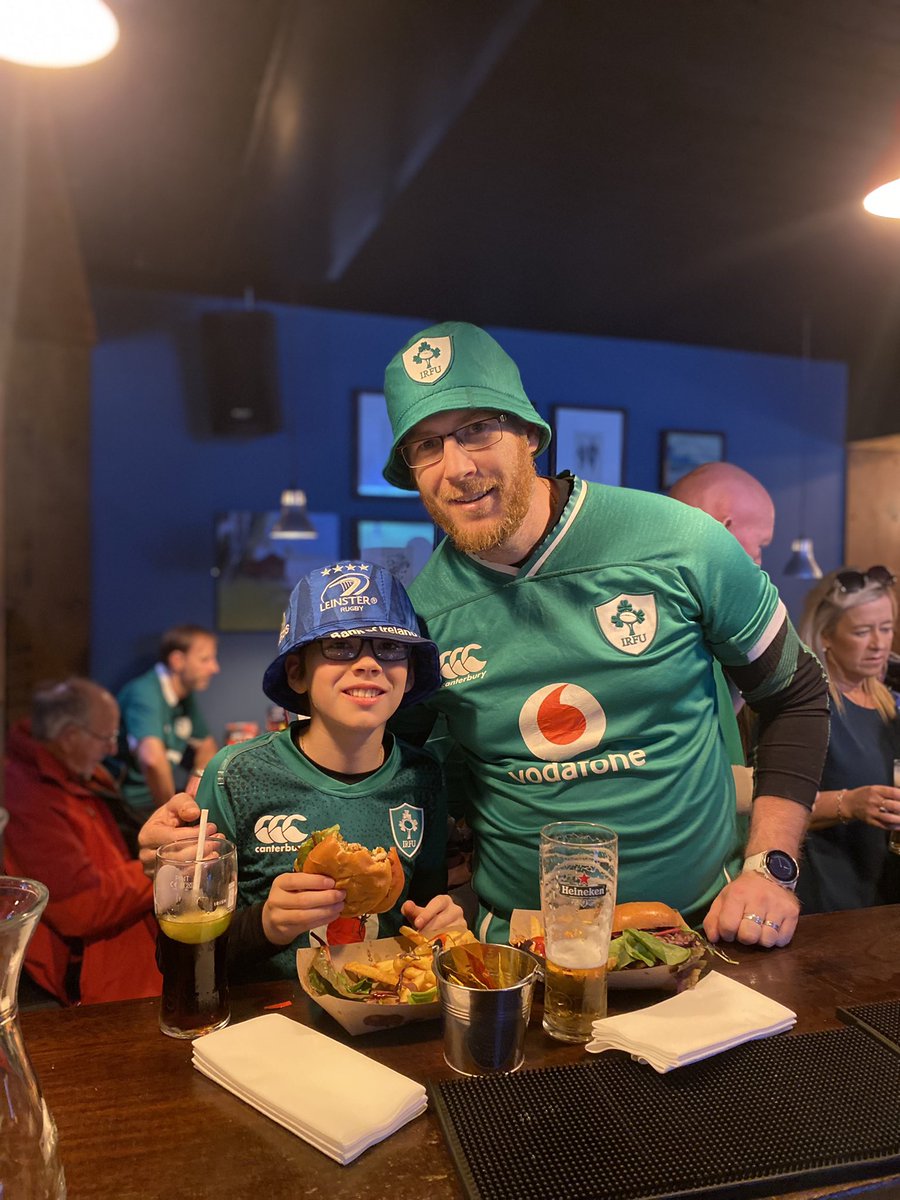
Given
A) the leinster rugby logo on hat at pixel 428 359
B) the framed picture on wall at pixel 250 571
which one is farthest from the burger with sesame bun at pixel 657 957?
the framed picture on wall at pixel 250 571

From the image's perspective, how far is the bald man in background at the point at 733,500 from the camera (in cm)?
252

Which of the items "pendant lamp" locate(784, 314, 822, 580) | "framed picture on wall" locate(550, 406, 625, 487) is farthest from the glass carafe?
"framed picture on wall" locate(550, 406, 625, 487)

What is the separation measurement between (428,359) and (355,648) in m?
0.56

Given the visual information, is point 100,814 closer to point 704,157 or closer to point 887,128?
point 704,157

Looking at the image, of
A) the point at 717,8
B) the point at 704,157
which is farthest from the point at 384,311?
the point at 717,8

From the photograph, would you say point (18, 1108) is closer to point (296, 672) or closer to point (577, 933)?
point (577, 933)

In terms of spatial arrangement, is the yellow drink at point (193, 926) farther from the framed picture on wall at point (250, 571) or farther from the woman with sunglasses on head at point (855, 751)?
the framed picture on wall at point (250, 571)

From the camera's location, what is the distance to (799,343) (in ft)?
20.9

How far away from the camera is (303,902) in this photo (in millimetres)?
1146

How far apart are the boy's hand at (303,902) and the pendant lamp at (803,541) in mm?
5040

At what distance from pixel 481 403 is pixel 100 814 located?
199 centimetres

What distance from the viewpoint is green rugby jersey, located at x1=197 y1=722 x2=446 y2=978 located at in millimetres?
1492

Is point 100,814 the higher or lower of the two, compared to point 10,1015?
lower

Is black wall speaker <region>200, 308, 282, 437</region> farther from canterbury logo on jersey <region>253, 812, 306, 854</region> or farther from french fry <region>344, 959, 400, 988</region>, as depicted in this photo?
french fry <region>344, 959, 400, 988</region>
